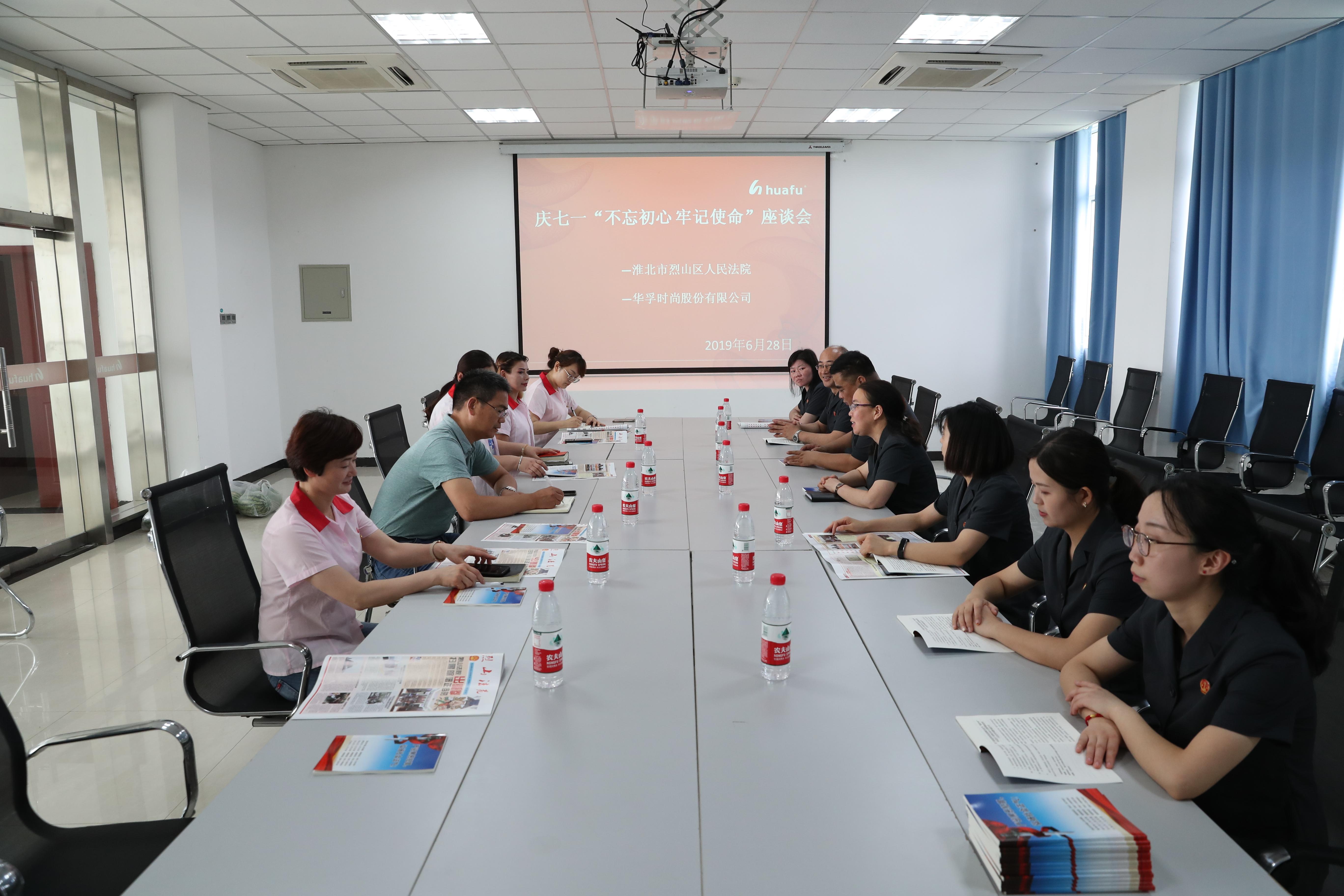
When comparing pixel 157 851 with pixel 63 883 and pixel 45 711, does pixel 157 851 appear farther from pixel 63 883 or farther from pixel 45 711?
pixel 45 711

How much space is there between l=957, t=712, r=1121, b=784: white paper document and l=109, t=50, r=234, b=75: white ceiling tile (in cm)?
558

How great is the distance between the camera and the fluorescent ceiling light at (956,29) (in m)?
4.55

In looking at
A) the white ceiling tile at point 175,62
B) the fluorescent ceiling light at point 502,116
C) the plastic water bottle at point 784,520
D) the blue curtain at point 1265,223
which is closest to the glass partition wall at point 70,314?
the white ceiling tile at point 175,62

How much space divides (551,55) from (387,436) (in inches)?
101

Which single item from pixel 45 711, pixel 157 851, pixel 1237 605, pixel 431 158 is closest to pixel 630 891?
pixel 157 851

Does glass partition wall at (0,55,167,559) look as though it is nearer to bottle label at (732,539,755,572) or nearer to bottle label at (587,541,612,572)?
bottle label at (587,541,612,572)

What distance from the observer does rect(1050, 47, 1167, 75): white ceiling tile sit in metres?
5.12

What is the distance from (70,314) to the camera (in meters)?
5.37

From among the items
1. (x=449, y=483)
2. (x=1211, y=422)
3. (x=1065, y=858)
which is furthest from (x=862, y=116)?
(x=1065, y=858)

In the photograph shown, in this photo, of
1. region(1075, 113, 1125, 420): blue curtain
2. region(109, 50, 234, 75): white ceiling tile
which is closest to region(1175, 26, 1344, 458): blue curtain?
region(1075, 113, 1125, 420): blue curtain

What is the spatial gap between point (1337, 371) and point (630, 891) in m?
5.44

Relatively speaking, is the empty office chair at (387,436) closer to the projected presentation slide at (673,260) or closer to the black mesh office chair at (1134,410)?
the projected presentation slide at (673,260)

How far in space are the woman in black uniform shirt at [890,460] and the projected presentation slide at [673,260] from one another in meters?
4.48

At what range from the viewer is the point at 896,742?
5.23ft
